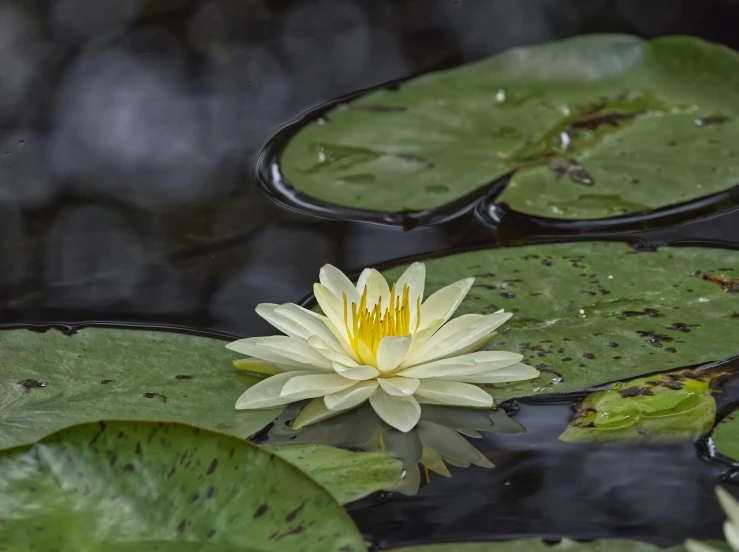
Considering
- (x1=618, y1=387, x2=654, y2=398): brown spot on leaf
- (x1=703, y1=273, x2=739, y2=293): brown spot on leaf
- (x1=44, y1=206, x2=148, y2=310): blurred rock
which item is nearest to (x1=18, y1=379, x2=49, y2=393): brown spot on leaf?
(x1=44, y1=206, x2=148, y2=310): blurred rock

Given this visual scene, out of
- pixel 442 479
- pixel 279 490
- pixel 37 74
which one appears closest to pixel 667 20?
pixel 37 74

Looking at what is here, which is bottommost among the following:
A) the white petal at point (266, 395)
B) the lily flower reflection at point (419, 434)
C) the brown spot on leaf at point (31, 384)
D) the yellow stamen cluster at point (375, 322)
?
the lily flower reflection at point (419, 434)

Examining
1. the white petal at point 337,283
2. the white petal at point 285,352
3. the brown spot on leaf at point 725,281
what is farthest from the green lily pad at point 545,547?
the brown spot on leaf at point 725,281

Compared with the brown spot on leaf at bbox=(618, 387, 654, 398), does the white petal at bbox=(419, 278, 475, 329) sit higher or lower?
higher

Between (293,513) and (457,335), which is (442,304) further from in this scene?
(293,513)

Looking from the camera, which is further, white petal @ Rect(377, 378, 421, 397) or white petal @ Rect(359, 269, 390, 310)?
white petal @ Rect(359, 269, 390, 310)

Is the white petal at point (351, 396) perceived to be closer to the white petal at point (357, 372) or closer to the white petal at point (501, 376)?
the white petal at point (357, 372)

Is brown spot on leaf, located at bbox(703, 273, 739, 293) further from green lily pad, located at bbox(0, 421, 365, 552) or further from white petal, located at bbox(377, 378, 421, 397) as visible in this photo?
green lily pad, located at bbox(0, 421, 365, 552)

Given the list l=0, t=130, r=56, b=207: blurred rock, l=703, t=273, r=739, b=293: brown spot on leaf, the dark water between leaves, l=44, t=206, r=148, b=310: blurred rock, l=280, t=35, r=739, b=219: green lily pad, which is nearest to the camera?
the dark water between leaves
